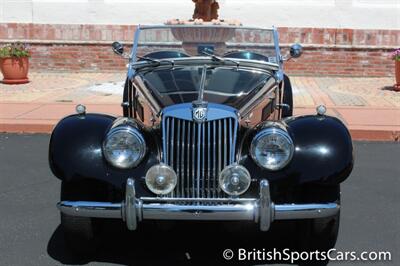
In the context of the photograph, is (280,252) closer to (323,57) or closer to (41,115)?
(41,115)

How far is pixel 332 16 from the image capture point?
643 inches

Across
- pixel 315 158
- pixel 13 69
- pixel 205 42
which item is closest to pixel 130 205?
pixel 315 158

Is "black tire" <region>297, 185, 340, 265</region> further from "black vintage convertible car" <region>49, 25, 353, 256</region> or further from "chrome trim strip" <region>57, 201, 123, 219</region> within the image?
"chrome trim strip" <region>57, 201, 123, 219</region>

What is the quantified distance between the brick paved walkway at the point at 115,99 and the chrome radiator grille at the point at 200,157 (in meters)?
4.72

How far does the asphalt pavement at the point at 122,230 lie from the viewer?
13.9 feet

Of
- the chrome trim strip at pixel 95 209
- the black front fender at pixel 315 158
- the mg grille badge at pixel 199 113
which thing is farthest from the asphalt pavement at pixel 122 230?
the mg grille badge at pixel 199 113

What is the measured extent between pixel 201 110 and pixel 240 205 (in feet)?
2.13

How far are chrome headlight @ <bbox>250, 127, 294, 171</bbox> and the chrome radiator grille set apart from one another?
0.50ft

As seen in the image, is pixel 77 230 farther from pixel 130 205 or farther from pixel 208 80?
pixel 208 80

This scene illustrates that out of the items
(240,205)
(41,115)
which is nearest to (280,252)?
(240,205)

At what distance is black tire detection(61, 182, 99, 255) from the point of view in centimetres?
402

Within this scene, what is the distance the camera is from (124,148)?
13.1 feet

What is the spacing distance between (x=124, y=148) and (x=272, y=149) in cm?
92

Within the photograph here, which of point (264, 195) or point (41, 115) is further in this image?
point (41, 115)
